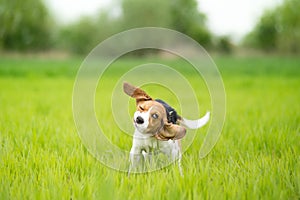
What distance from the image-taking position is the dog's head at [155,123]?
182 cm

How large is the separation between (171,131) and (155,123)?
0.10 metres

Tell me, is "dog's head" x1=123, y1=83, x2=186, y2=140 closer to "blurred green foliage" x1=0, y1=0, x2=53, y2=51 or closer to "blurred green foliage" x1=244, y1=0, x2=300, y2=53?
"blurred green foliage" x1=0, y1=0, x2=53, y2=51

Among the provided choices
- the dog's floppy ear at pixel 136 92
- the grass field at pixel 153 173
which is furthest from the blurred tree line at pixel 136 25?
the dog's floppy ear at pixel 136 92

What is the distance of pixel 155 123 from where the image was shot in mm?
1848

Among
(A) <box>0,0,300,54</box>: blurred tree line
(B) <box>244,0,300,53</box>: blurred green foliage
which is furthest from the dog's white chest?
(B) <box>244,0,300,53</box>: blurred green foliage

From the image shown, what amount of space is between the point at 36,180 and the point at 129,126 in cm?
115

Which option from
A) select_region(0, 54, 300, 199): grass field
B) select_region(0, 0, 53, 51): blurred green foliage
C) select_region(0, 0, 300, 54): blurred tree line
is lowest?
select_region(0, 54, 300, 199): grass field

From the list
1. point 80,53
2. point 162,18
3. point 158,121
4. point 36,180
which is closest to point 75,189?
point 36,180

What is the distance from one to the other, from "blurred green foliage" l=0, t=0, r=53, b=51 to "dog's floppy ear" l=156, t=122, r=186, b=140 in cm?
1951

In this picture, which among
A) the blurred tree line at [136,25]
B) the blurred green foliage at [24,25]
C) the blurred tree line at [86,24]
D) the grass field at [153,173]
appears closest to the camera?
the grass field at [153,173]

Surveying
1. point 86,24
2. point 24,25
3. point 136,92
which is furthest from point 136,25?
point 136,92

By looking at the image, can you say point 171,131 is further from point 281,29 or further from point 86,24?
point 86,24

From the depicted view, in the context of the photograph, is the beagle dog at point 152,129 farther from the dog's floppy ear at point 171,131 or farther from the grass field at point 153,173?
the grass field at point 153,173

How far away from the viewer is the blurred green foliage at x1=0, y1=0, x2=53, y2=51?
19484 millimetres
